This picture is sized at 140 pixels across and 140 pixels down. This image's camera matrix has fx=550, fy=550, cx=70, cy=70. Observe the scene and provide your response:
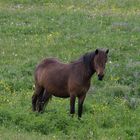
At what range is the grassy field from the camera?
11398 mm

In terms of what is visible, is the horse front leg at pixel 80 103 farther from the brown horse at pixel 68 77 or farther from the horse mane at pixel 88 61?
the horse mane at pixel 88 61

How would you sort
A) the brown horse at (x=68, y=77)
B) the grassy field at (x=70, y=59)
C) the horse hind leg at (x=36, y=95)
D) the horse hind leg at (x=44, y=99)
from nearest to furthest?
the brown horse at (x=68, y=77)
the grassy field at (x=70, y=59)
the horse hind leg at (x=44, y=99)
the horse hind leg at (x=36, y=95)

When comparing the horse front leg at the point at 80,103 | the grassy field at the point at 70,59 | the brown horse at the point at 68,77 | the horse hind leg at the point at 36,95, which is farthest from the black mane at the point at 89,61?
the horse hind leg at the point at 36,95

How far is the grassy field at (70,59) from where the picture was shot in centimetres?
1140

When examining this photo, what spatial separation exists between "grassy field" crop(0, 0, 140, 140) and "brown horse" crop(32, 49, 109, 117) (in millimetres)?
368

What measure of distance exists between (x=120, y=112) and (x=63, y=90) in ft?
5.27

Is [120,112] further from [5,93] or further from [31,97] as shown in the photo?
[5,93]

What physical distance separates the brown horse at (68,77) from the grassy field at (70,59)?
37cm

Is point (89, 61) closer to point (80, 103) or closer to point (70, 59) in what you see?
point (80, 103)

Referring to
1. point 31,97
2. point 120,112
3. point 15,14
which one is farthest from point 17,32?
point 120,112

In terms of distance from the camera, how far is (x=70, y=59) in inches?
711

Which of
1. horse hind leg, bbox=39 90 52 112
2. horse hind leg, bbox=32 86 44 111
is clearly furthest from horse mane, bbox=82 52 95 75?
horse hind leg, bbox=32 86 44 111

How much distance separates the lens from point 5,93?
551 inches

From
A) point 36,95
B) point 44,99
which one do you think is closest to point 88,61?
point 44,99
